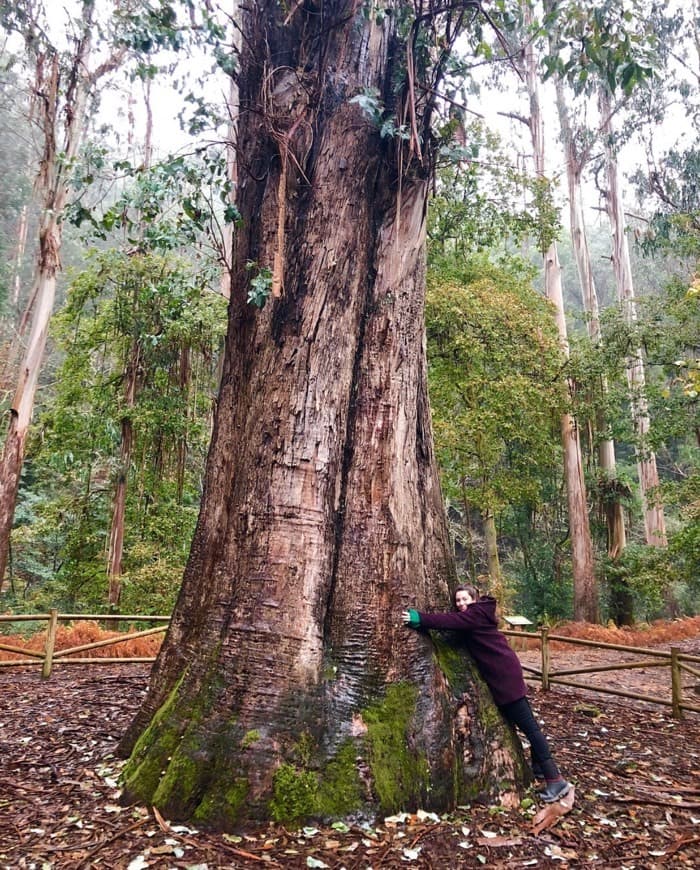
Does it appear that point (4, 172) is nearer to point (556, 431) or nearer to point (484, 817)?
point (556, 431)

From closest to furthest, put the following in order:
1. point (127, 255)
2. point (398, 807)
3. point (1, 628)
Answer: point (398, 807) → point (127, 255) → point (1, 628)

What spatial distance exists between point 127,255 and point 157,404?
256cm

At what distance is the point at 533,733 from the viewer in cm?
372

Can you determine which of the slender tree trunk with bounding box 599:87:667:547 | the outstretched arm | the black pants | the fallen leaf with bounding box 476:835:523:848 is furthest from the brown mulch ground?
the slender tree trunk with bounding box 599:87:667:547

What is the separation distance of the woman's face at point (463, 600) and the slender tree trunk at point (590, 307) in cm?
1094

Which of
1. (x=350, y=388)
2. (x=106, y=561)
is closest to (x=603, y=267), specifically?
(x=106, y=561)

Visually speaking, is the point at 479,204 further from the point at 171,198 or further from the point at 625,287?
the point at 625,287

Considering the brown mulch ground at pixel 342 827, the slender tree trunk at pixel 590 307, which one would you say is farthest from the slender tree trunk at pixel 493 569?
the brown mulch ground at pixel 342 827

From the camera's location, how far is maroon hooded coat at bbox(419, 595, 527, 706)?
12.4ft

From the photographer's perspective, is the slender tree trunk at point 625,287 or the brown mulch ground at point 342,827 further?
the slender tree trunk at point 625,287

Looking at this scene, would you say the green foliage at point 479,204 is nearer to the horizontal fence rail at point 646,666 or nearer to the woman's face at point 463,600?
the woman's face at point 463,600

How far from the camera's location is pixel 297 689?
3.38 m

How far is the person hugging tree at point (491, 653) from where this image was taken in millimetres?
3721

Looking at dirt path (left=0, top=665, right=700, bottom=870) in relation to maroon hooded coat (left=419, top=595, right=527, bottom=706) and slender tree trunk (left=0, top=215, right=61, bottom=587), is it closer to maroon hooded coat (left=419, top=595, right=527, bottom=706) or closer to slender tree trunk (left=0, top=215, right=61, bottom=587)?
maroon hooded coat (left=419, top=595, right=527, bottom=706)
